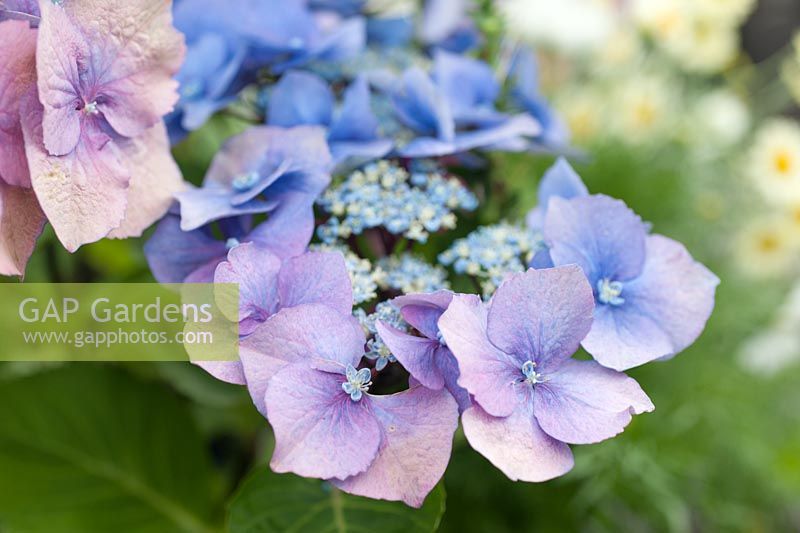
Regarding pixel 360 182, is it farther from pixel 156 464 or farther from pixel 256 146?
pixel 156 464

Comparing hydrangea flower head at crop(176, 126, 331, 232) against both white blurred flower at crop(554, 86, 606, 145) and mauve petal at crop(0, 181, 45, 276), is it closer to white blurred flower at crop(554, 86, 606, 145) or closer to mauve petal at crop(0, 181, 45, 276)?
mauve petal at crop(0, 181, 45, 276)

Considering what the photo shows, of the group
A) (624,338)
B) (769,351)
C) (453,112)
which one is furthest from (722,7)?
(624,338)

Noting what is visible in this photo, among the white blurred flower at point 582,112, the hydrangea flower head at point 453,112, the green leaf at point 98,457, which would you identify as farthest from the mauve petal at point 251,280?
the white blurred flower at point 582,112

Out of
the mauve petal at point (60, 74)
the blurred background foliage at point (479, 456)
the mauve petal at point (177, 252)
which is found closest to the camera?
the mauve petal at point (60, 74)

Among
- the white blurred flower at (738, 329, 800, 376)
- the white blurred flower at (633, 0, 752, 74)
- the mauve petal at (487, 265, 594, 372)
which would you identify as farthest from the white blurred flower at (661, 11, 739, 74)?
the mauve petal at (487, 265, 594, 372)

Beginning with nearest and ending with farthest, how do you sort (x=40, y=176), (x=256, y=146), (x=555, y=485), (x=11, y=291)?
(x=40, y=176), (x=256, y=146), (x=11, y=291), (x=555, y=485)

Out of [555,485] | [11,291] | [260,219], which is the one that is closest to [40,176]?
[260,219]

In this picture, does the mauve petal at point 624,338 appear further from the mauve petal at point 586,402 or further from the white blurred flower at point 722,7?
the white blurred flower at point 722,7

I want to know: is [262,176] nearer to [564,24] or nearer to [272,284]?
[272,284]
